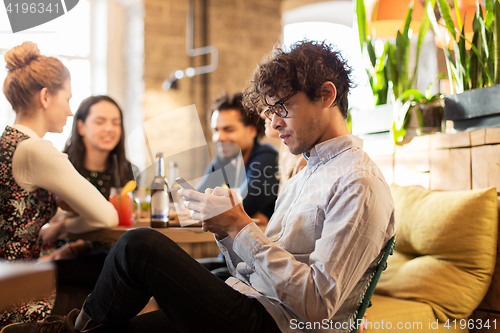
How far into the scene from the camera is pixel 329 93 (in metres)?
1.06

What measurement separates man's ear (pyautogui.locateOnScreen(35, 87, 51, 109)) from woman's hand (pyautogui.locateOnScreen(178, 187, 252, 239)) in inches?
26.5

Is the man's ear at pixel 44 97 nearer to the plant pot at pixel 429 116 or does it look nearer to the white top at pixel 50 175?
the white top at pixel 50 175

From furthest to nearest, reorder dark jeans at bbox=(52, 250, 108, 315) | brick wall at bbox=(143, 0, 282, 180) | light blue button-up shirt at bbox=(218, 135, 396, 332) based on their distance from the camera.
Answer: brick wall at bbox=(143, 0, 282, 180) → dark jeans at bbox=(52, 250, 108, 315) → light blue button-up shirt at bbox=(218, 135, 396, 332)

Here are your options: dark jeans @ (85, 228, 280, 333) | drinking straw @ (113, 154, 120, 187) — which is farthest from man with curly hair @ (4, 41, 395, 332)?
drinking straw @ (113, 154, 120, 187)

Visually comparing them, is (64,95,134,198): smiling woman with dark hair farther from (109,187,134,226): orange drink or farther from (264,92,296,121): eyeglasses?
(264,92,296,121): eyeglasses

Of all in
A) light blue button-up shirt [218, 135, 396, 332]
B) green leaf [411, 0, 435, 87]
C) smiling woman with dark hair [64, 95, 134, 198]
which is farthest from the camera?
smiling woman with dark hair [64, 95, 134, 198]

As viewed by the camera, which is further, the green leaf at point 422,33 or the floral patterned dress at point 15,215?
the green leaf at point 422,33

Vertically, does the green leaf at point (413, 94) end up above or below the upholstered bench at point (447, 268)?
above

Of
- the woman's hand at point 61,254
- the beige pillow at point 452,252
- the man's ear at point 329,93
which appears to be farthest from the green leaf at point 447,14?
the woman's hand at point 61,254

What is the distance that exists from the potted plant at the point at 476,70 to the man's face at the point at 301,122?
73 cm

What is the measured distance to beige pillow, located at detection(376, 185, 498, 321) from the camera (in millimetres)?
1278

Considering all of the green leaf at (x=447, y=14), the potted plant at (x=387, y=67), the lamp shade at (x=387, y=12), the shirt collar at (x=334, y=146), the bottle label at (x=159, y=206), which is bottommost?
the bottle label at (x=159, y=206)

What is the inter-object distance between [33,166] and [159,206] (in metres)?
0.47

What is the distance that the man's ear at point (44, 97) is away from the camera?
4.30 ft
